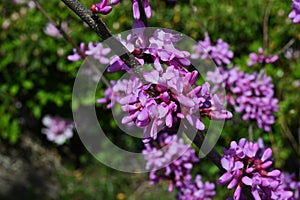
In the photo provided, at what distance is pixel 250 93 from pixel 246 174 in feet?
3.41

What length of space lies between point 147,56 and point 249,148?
465 millimetres

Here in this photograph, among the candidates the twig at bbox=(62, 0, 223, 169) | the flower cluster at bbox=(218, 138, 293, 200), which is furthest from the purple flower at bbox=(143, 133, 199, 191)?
the twig at bbox=(62, 0, 223, 169)

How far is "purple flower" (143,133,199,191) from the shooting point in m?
2.16

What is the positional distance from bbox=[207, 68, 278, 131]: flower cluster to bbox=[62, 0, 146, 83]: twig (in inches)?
45.9

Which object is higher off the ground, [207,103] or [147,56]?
[147,56]

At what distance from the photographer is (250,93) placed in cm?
233

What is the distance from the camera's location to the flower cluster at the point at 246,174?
4.31 ft

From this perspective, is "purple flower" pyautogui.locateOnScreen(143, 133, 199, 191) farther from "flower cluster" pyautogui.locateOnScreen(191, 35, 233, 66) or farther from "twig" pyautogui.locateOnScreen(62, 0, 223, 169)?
"twig" pyautogui.locateOnScreen(62, 0, 223, 169)

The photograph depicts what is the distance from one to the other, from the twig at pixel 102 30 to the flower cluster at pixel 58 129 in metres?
3.87

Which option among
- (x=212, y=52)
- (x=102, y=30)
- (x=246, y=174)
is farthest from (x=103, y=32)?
(x=212, y=52)

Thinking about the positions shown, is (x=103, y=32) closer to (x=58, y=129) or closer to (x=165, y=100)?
(x=165, y=100)

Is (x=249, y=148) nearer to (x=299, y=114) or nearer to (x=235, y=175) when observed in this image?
(x=235, y=175)

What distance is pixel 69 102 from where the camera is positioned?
A: 482cm

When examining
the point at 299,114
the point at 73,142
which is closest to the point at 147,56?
the point at 299,114
